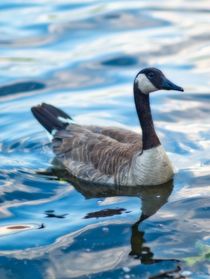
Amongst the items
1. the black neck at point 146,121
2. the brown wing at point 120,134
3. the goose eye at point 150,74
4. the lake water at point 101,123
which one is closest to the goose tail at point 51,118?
the lake water at point 101,123

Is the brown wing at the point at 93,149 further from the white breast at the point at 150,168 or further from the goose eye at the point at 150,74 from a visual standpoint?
the goose eye at the point at 150,74

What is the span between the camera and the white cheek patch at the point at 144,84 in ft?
38.1

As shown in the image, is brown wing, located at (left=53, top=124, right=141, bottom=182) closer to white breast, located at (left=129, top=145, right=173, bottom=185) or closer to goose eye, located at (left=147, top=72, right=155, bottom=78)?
white breast, located at (left=129, top=145, right=173, bottom=185)

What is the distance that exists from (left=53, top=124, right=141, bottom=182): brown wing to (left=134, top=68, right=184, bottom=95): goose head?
0.96 metres

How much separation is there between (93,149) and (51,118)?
1309mm

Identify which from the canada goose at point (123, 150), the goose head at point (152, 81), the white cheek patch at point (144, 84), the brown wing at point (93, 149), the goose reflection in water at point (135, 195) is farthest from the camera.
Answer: the brown wing at point (93, 149)

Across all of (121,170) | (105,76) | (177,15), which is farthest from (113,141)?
(177,15)

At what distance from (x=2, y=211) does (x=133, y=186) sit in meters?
1.90

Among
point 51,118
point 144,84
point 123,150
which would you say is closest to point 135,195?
point 123,150

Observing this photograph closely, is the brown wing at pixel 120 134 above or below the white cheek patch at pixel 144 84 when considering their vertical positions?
below

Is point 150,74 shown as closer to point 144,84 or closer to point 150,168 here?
point 144,84

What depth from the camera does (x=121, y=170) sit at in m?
12.0

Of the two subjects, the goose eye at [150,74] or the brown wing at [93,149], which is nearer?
the goose eye at [150,74]

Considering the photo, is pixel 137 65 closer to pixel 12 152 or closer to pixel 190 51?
pixel 190 51
